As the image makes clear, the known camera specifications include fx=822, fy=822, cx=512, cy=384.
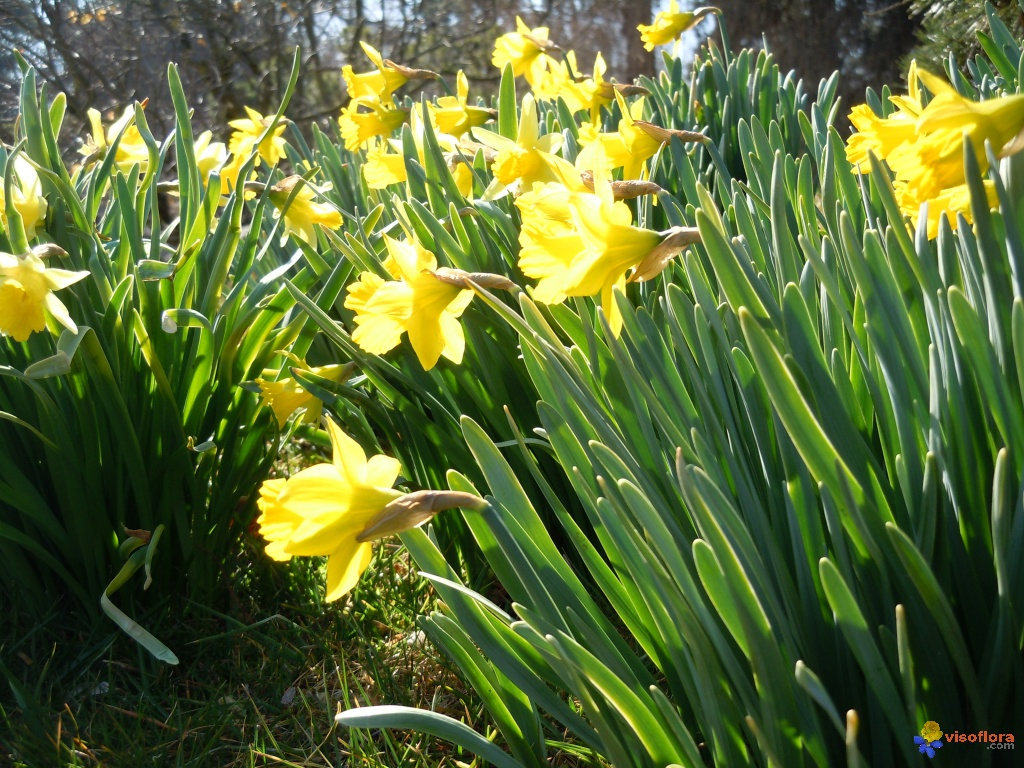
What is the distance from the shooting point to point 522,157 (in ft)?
5.35

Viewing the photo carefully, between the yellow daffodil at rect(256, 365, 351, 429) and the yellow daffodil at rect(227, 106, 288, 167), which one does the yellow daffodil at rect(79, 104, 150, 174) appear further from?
the yellow daffodil at rect(256, 365, 351, 429)

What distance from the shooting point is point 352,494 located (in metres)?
0.81

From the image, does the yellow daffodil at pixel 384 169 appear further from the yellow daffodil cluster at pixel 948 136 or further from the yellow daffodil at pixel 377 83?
the yellow daffodil cluster at pixel 948 136

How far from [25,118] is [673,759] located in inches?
64.0

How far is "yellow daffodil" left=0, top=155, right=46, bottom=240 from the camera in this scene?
148cm

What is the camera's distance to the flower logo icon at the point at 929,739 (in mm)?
742

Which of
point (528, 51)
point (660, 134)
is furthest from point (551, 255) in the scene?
point (528, 51)

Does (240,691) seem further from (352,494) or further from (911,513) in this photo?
(911,513)

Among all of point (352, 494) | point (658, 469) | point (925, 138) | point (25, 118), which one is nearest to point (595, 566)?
point (658, 469)

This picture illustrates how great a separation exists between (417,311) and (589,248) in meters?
0.28

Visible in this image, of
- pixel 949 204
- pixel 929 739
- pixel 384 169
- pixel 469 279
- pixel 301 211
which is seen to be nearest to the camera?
pixel 929 739

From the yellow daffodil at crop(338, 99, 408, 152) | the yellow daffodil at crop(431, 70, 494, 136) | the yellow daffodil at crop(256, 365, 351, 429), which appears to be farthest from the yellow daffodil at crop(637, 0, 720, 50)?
the yellow daffodil at crop(256, 365, 351, 429)

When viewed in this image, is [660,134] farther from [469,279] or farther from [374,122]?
[374,122]

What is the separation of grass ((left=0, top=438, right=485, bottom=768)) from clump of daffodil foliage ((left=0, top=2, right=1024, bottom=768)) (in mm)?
132
